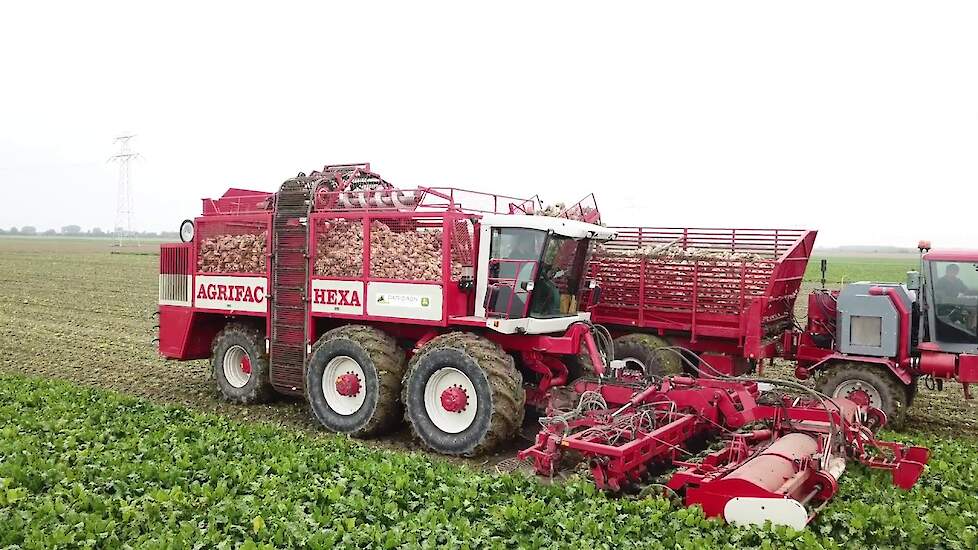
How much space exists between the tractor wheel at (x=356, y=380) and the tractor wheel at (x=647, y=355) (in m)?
3.76

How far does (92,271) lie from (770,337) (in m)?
42.0

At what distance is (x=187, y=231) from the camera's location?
1239cm

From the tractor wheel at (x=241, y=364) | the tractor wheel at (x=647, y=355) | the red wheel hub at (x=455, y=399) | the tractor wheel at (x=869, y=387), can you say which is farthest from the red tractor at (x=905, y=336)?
the tractor wheel at (x=241, y=364)

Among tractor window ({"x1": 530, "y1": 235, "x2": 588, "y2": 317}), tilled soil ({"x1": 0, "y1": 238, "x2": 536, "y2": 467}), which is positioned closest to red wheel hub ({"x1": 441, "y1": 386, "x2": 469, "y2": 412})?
tilled soil ({"x1": 0, "y1": 238, "x2": 536, "y2": 467})

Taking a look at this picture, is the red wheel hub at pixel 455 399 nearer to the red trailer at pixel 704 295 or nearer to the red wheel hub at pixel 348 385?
the red wheel hub at pixel 348 385

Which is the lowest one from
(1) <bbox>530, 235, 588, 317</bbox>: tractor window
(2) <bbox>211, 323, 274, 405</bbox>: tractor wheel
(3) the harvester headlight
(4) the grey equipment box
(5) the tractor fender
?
(2) <bbox>211, 323, 274, 405</bbox>: tractor wheel

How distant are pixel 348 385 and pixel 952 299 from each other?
7.97 m

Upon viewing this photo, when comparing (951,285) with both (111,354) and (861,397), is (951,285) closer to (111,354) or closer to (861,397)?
(861,397)

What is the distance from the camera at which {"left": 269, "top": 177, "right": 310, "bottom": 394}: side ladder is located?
1090 cm

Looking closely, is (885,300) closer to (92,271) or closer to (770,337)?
(770,337)

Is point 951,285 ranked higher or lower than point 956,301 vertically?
higher

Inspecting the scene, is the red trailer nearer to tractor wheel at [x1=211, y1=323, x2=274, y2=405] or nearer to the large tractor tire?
the large tractor tire

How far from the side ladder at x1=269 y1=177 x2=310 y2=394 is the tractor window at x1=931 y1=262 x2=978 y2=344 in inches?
333

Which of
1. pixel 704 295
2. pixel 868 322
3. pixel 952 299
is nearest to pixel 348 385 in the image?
pixel 704 295
